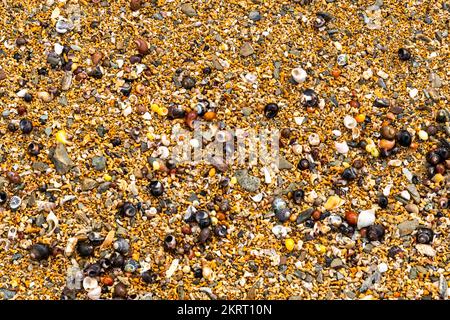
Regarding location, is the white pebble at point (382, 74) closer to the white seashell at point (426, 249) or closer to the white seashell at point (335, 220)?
the white seashell at point (335, 220)

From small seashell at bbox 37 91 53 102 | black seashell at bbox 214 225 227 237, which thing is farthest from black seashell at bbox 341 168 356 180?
small seashell at bbox 37 91 53 102

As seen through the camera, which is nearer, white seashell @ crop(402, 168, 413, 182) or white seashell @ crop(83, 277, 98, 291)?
→ white seashell @ crop(83, 277, 98, 291)

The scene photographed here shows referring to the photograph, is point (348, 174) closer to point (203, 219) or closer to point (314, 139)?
point (314, 139)

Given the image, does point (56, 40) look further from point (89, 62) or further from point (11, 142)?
point (11, 142)

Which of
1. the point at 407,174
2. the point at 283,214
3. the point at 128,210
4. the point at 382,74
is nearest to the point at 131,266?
the point at 128,210

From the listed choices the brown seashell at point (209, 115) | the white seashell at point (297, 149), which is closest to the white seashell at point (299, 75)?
the white seashell at point (297, 149)

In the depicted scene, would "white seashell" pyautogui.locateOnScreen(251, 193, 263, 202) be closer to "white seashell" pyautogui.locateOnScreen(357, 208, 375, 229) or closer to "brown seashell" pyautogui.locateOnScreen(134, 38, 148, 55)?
"white seashell" pyautogui.locateOnScreen(357, 208, 375, 229)
